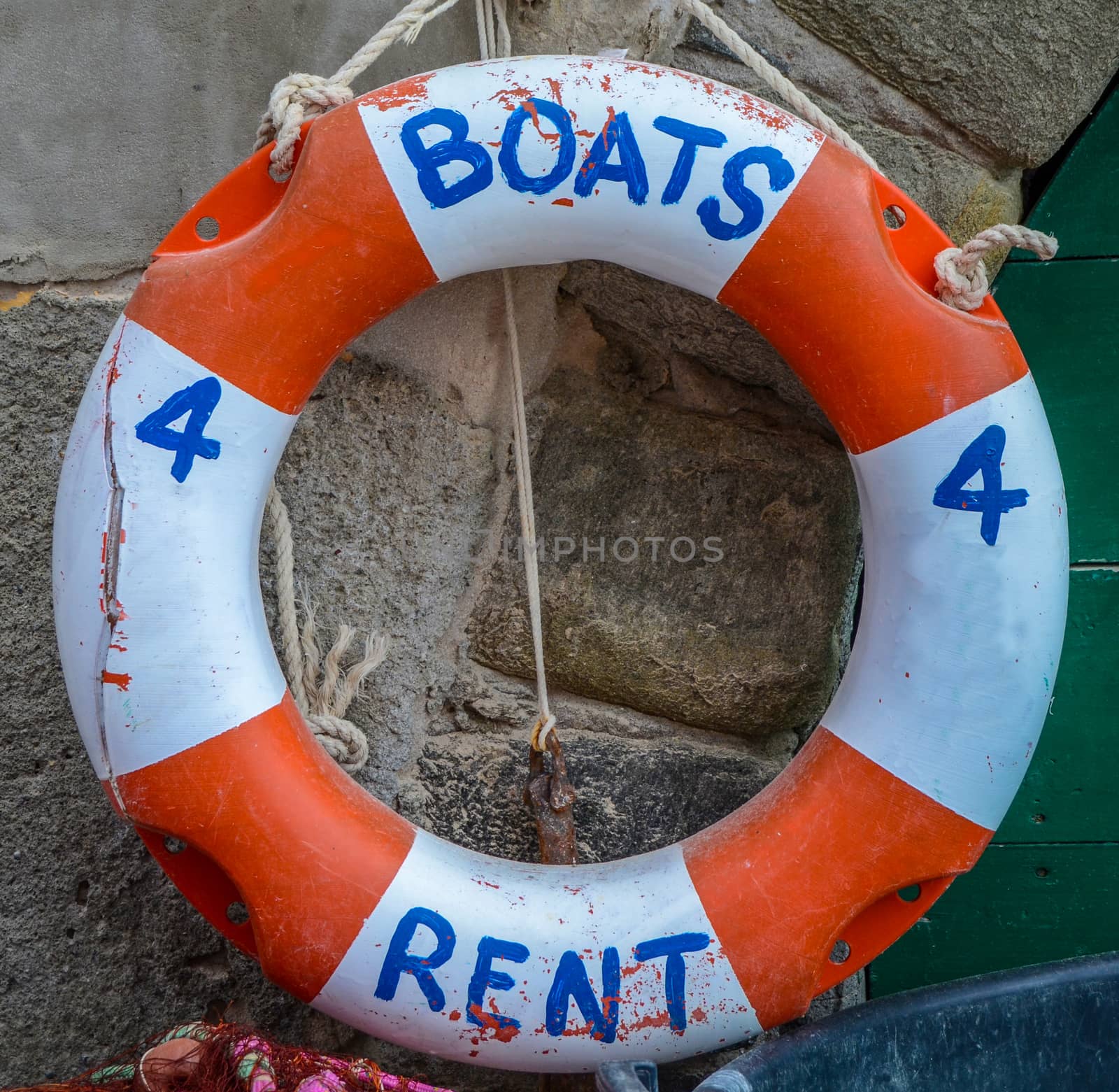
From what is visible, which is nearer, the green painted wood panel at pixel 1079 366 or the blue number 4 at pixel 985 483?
the blue number 4 at pixel 985 483

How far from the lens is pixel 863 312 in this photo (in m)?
0.88

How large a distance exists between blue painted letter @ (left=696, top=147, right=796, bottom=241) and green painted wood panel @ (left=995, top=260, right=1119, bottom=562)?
1.49ft

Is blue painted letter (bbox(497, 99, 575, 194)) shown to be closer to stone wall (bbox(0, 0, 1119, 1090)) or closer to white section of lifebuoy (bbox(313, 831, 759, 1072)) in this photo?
stone wall (bbox(0, 0, 1119, 1090))

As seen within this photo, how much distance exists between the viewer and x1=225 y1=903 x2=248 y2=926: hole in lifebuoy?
930 millimetres

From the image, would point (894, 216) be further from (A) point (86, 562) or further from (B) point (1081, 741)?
(A) point (86, 562)

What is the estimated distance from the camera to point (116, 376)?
853 millimetres

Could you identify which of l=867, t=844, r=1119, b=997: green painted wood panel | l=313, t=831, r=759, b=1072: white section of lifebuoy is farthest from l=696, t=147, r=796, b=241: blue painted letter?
l=867, t=844, r=1119, b=997: green painted wood panel

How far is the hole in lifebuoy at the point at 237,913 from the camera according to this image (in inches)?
36.6

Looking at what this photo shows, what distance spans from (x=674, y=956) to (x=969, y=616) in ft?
1.23

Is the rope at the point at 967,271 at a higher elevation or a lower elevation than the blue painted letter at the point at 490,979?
higher

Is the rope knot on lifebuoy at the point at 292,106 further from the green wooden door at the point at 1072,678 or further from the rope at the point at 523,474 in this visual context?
the green wooden door at the point at 1072,678

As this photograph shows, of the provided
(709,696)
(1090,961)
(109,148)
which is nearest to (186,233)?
(109,148)

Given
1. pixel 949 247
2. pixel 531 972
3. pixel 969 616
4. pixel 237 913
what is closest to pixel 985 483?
pixel 969 616

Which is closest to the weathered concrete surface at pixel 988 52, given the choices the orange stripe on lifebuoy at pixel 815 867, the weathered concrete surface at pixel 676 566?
the weathered concrete surface at pixel 676 566
